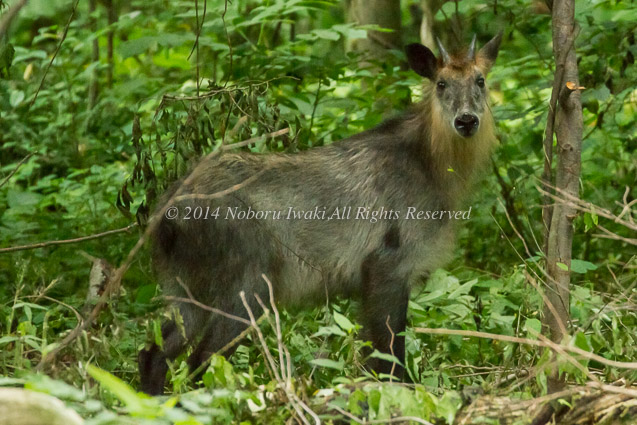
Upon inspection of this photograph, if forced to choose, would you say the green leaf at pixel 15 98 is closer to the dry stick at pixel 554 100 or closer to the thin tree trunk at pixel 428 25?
the thin tree trunk at pixel 428 25

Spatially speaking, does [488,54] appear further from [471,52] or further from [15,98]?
[15,98]

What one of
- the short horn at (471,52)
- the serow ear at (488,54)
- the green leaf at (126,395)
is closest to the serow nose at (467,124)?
the short horn at (471,52)

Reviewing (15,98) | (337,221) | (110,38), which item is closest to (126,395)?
(337,221)

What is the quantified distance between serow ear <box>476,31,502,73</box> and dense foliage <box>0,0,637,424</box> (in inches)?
35.7

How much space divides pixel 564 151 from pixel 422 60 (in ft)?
4.80

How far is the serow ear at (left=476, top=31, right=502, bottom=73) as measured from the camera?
231 inches

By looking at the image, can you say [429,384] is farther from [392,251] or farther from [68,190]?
[68,190]

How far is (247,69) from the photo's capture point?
7395mm

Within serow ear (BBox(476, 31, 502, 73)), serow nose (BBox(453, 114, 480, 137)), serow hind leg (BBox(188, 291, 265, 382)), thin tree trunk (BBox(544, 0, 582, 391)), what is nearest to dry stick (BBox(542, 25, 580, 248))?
thin tree trunk (BBox(544, 0, 582, 391))

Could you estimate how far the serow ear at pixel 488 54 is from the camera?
587 centimetres

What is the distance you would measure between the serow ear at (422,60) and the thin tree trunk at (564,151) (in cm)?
115

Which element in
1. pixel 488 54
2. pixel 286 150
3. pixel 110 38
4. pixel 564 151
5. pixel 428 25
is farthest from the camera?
pixel 110 38

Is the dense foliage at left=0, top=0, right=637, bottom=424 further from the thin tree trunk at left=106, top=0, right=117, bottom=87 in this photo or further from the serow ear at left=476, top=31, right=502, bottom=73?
the serow ear at left=476, top=31, right=502, bottom=73

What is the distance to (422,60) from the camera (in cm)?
573
